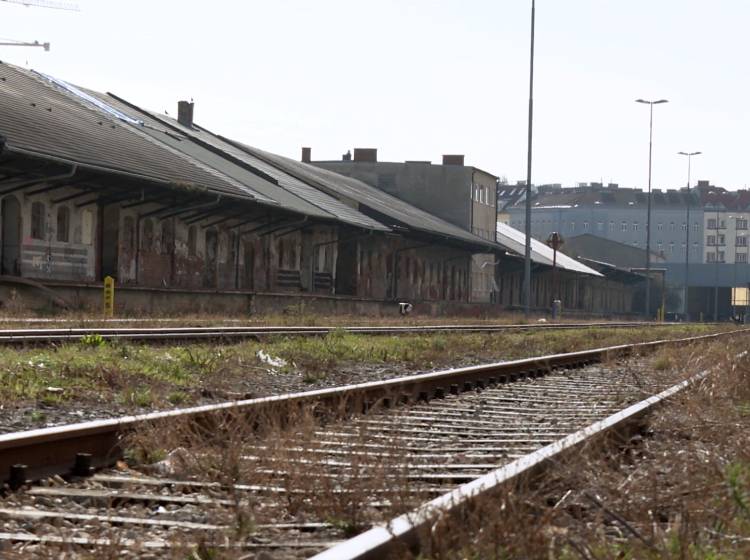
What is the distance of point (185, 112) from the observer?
57844 mm

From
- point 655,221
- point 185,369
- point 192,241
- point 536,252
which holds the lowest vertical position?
point 185,369

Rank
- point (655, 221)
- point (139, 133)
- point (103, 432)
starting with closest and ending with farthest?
point (103, 432)
point (139, 133)
point (655, 221)

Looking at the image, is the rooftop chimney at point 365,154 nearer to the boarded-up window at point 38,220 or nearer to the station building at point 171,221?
the station building at point 171,221

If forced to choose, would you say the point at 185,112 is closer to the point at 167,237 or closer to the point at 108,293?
the point at 167,237

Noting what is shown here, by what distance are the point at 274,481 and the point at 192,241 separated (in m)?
33.0

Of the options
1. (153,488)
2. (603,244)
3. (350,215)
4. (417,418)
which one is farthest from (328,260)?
(603,244)

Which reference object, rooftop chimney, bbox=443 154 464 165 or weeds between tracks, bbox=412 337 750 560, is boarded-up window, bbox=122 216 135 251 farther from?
rooftop chimney, bbox=443 154 464 165

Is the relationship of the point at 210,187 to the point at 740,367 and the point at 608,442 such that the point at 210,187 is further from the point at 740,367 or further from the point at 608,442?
the point at 608,442

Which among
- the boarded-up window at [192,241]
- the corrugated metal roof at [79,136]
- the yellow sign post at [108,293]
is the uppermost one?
the corrugated metal roof at [79,136]

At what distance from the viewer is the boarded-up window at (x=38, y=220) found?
1217 inches

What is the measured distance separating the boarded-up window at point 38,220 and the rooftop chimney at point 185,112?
86.3 feet

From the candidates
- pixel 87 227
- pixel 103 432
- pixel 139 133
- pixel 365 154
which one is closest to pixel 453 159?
pixel 365 154

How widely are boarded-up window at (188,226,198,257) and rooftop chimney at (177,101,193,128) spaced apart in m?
19.3

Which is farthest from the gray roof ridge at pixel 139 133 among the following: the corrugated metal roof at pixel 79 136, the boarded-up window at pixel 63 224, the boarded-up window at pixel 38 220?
the boarded-up window at pixel 38 220
